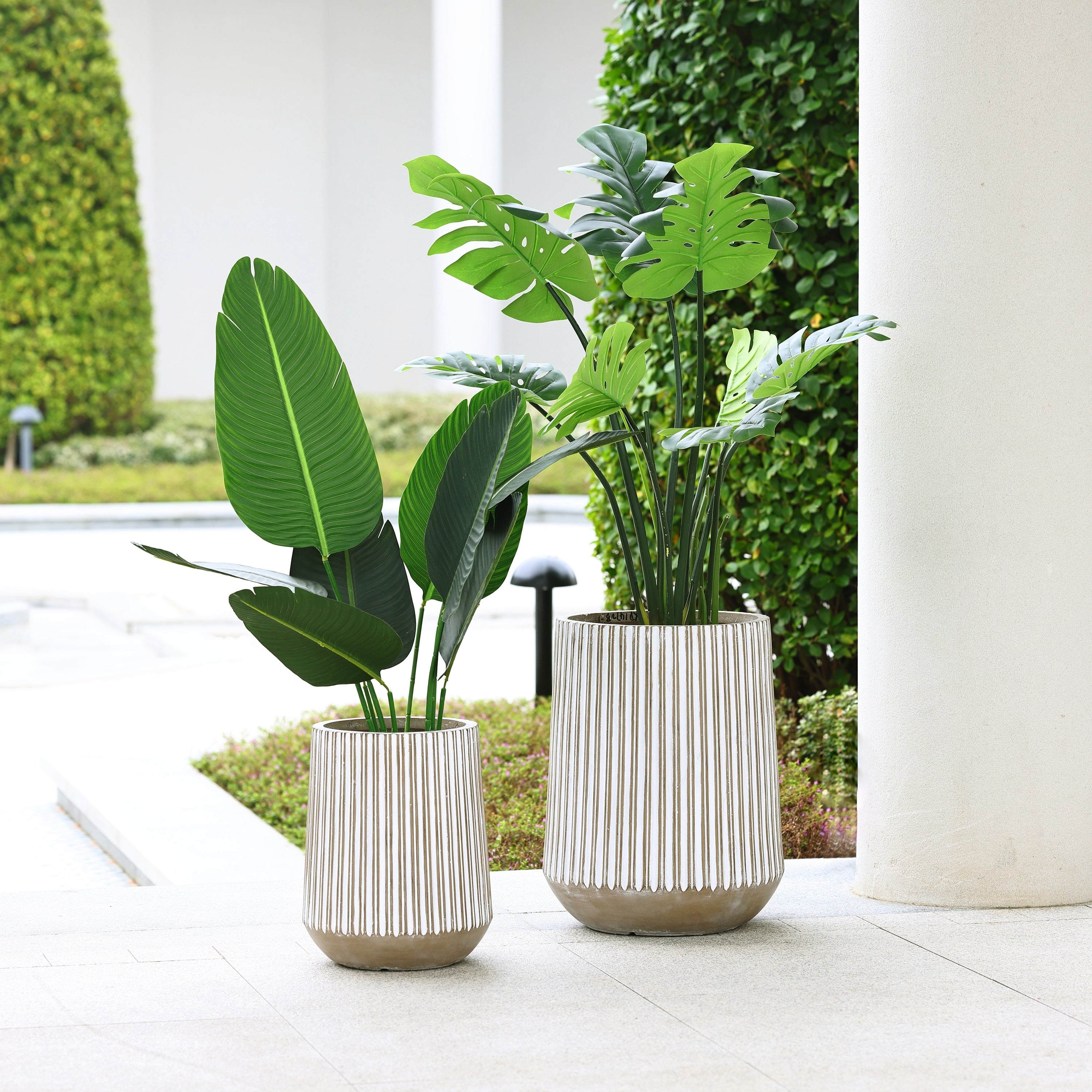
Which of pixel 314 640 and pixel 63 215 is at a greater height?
pixel 63 215

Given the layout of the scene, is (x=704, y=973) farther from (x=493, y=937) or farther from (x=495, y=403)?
(x=495, y=403)

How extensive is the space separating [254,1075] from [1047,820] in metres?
1.80

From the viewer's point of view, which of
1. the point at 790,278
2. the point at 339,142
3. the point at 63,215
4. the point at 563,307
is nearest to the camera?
the point at 563,307

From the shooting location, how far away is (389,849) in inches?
105

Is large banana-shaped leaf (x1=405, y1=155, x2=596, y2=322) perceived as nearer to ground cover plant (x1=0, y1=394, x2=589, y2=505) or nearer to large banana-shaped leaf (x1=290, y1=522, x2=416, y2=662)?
large banana-shaped leaf (x1=290, y1=522, x2=416, y2=662)

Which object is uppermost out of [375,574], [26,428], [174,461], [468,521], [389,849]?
[26,428]

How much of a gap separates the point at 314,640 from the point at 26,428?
15.4 metres

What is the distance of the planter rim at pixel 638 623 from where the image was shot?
2.91 metres

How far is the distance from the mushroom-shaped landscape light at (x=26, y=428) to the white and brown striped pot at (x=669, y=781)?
48.7 feet

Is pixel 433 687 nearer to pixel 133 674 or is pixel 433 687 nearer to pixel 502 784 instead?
pixel 502 784

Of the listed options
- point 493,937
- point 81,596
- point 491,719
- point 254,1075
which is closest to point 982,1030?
point 493,937

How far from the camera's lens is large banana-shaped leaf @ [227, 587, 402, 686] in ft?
8.13

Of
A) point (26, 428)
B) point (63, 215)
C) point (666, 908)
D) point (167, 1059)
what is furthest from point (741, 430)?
point (63, 215)

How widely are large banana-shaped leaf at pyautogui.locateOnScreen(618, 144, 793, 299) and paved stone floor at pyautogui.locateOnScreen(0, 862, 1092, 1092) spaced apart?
53.1 inches
